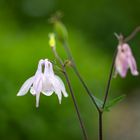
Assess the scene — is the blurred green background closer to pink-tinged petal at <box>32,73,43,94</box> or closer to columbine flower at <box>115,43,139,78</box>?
pink-tinged petal at <box>32,73,43,94</box>

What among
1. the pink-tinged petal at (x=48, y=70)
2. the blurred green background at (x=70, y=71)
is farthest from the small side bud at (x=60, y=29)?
the blurred green background at (x=70, y=71)

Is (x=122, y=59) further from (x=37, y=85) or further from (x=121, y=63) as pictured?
(x=37, y=85)

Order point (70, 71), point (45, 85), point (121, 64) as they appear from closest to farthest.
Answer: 1. point (121, 64)
2. point (45, 85)
3. point (70, 71)

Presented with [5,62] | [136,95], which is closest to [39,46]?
[5,62]

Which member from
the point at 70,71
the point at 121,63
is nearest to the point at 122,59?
the point at 121,63

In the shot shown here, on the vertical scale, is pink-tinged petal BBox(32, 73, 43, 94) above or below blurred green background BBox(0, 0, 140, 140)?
below

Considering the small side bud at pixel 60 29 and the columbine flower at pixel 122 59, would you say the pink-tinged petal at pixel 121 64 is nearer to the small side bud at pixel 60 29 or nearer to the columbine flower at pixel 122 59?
the columbine flower at pixel 122 59

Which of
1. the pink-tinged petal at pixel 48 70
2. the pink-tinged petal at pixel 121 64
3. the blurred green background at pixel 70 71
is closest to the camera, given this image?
the pink-tinged petal at pixel 121 64

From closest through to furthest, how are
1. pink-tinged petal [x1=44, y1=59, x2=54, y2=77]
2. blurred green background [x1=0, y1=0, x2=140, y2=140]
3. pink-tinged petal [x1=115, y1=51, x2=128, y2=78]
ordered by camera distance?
pink-tinged petal [x1=115, y1=51, x2=128, y2=78] < pink-tinged petal [x1=44, y1=59, x2=54, y2=77] < blurred green background [x1=0, y1=0, x2=140, y2=140]

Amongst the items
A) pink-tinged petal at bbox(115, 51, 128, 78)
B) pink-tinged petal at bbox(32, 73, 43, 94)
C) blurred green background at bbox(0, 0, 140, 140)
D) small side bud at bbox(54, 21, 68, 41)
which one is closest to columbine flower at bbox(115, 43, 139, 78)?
pink-tinged petal at bbox(115, 51, 128, 78)
